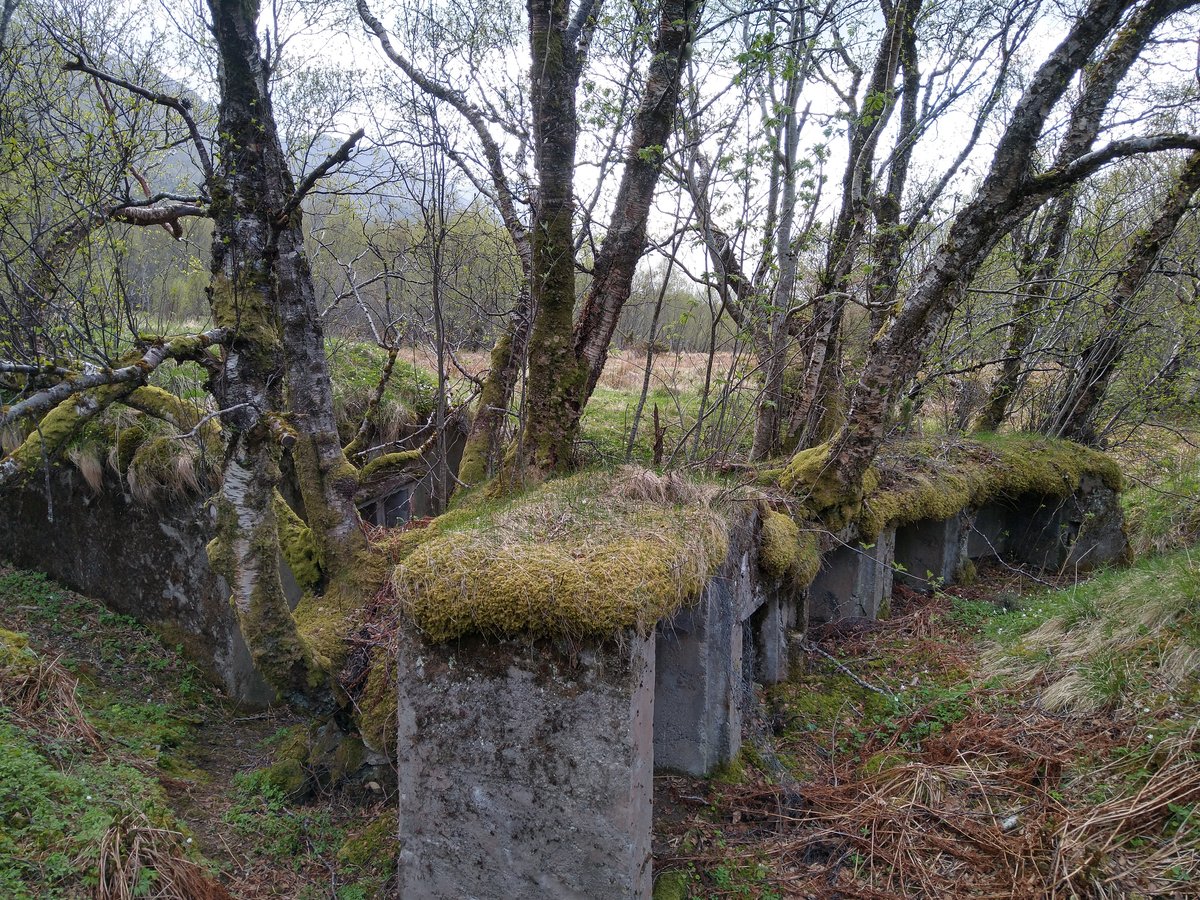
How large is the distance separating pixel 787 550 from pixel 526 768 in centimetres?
305

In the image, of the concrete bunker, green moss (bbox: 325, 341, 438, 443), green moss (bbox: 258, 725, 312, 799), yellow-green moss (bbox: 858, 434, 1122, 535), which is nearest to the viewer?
green moss (bbox: 258, 725, 312, 799)

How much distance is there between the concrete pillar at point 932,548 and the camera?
29.3ft

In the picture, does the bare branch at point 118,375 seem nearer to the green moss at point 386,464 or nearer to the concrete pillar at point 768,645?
the green moss at point 386,464

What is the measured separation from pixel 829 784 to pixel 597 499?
2.61 meters

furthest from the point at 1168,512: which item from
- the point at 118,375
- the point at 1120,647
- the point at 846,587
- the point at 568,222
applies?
the point at 118,375

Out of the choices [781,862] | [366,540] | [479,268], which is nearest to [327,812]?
[366,540]

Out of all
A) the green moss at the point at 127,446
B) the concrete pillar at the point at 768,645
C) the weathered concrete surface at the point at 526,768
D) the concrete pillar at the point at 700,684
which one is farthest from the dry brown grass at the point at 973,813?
the green moss at the point at 127,446

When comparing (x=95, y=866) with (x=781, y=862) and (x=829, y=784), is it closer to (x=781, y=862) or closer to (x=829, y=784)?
(x=781, y=862)

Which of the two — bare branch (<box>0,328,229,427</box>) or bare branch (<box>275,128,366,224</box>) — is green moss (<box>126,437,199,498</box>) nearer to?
bare branch (<box>0,328,229,427</box>)

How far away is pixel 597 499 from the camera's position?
4.73 metres

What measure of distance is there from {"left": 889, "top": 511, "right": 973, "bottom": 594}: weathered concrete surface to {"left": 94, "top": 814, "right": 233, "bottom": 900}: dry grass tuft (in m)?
7.70

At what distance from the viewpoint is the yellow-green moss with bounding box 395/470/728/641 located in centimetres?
345

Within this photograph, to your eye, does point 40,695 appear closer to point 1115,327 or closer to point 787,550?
point 787,550

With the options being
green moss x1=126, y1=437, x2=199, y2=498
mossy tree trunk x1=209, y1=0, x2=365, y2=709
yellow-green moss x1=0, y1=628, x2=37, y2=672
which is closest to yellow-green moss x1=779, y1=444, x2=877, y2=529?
mossy tree trunk x1=209, y1=0, x2=365, y2=709
